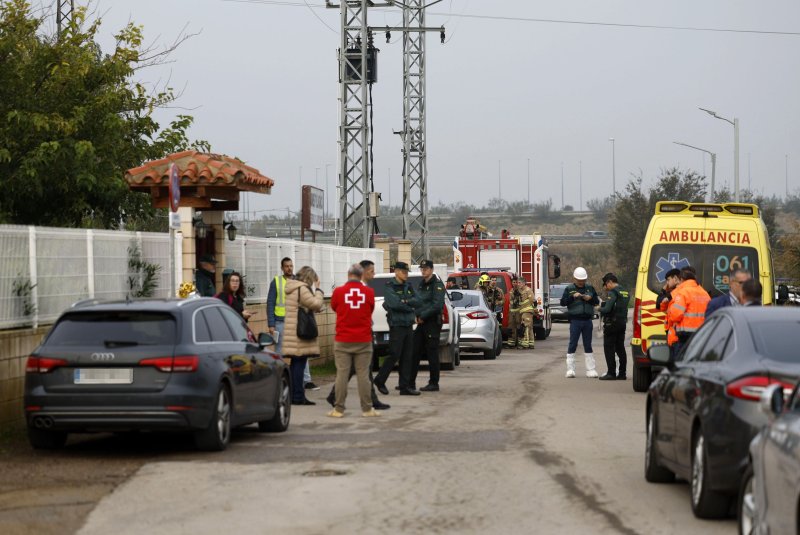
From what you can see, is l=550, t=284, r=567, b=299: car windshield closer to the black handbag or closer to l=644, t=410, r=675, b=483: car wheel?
the black handbag

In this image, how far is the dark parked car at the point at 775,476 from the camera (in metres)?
6.41

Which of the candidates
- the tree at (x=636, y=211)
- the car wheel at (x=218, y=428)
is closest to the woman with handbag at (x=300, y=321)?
the car wheel at (x=218, y=428)

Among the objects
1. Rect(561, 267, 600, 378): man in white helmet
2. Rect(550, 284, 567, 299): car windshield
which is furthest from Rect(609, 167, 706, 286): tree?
Rect(561, 267, 600, 378): man in white helmet

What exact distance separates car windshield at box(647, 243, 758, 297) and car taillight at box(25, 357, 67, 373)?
1049cm

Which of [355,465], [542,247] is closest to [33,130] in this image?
[355,465]

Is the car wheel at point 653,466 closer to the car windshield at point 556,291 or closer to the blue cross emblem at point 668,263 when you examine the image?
the blue cross emblem at point 668,263

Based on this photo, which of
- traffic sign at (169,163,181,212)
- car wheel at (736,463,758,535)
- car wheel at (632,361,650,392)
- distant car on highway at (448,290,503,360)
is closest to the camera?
car wheel at (736,463,758,535)

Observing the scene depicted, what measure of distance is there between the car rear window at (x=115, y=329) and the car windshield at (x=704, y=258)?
32.0ft

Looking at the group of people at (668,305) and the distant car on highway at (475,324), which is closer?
the group of people at (668,305)

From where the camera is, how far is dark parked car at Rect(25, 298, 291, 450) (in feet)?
40.8

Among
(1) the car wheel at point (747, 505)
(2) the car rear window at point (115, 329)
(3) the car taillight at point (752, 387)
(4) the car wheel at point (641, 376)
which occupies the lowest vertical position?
(4) the car wheel at point (641, 376)

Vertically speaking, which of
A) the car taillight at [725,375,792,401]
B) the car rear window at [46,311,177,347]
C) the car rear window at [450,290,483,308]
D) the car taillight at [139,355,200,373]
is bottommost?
the car rear window at [450,290,483,308]

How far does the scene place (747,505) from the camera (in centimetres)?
759

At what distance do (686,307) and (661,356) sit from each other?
7240mm
